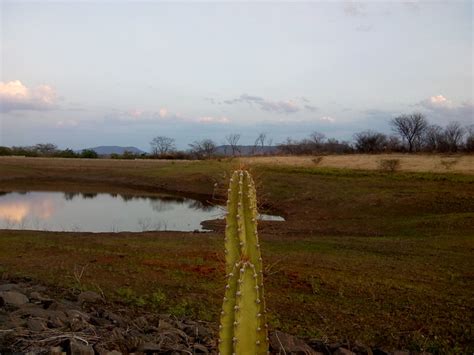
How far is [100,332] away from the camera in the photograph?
7129mm

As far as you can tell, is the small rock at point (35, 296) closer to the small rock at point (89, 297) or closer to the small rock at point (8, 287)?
the small rock at point (8, 287)

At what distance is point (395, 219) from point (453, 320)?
62.7ft

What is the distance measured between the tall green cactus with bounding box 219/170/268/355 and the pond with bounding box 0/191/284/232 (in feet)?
75.5

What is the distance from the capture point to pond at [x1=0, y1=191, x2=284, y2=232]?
29188 mm

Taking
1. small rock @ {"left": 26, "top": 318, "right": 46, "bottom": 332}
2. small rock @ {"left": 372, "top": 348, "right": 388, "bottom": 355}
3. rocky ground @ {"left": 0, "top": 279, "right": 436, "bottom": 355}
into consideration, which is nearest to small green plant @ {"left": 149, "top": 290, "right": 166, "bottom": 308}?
rocky ground @ {"left": 0, "top": 279, "right": 436, "bottom": 355}

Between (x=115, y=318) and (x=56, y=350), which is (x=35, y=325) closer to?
(x=56, y=350)

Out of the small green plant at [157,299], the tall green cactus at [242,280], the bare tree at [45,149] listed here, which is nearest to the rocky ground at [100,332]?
the small green plant at [157,299]

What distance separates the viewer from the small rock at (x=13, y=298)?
27.8ft

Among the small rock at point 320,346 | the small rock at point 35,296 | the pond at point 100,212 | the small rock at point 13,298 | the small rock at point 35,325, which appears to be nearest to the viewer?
the small rock at point 35,325

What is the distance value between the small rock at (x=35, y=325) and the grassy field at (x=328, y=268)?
2850mm

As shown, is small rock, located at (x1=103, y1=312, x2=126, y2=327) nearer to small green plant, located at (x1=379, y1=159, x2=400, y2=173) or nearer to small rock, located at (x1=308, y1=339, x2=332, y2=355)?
small rock, located at (x1=308, y1=339, x2=332, y2=355)

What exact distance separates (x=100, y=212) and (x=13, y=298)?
89.8 ft

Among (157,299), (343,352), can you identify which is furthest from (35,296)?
(343,352)

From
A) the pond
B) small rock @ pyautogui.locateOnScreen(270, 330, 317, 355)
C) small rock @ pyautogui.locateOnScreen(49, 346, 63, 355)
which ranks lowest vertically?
the pond
